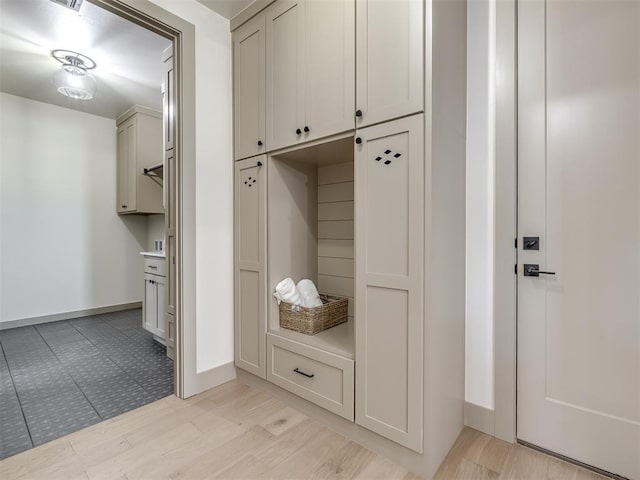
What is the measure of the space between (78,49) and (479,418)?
409 cm

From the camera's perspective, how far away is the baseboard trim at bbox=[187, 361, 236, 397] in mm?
2125

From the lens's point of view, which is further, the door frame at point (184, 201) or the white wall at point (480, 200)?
the door frame at point (184, 201)

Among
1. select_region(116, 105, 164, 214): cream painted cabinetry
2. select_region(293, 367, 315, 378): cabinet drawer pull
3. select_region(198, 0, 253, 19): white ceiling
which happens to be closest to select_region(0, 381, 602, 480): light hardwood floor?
select_region(293, 367, 315, 378): cabinet drawer pull

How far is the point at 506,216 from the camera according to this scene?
5.32ft

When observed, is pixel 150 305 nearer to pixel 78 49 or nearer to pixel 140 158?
pixel 140 158

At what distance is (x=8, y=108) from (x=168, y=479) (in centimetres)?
452

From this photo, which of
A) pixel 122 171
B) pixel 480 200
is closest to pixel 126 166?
pixel 122 171

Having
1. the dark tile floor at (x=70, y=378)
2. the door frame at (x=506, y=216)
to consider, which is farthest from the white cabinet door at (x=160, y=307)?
the door frame at (x=506, y=216)

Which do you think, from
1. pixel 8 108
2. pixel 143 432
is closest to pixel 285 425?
pixel 143 432

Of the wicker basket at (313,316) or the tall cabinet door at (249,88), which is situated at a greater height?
the tall cabinet door at (249,88)

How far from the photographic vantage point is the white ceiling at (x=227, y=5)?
210 cm

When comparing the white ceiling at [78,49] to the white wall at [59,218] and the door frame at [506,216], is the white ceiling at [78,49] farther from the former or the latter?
the door frame at [506,216]

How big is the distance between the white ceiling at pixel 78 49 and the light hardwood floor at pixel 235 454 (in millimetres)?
2742

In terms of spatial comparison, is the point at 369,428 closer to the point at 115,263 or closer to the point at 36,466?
the point at 36,466
